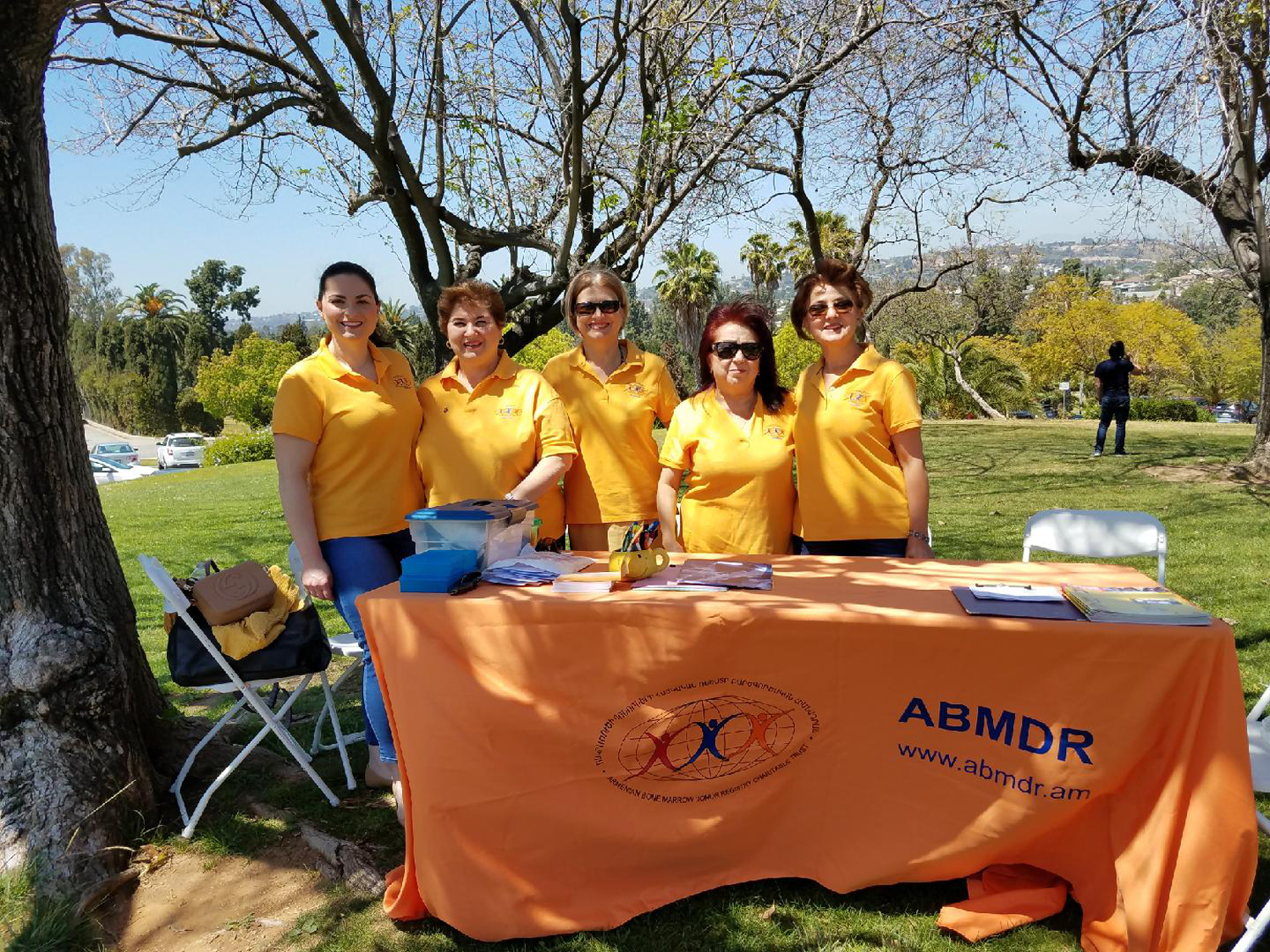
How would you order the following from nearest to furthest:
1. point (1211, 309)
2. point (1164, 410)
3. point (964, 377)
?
point (1164, 410)
point (964, 377)
point (1211, 309)

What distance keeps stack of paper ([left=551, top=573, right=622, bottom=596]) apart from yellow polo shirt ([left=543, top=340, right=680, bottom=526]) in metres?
0.76

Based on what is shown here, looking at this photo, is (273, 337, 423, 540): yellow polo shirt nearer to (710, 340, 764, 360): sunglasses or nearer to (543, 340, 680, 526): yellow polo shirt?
(543, 340, 680, 526): yellow polo shirt

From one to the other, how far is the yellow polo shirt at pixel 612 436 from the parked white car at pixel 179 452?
35.1 metres

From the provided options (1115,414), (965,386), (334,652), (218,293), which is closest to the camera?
(334,652)

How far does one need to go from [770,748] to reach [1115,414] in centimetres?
1344

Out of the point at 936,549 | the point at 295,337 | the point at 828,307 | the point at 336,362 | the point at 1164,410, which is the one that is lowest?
the point at 936,549

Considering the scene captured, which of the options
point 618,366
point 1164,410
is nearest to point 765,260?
point 1164,410

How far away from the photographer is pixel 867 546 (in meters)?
3.17

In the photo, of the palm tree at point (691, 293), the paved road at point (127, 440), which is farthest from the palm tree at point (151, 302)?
the palm tree at point (691, 293)

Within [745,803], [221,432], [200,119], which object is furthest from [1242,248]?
[221,432]

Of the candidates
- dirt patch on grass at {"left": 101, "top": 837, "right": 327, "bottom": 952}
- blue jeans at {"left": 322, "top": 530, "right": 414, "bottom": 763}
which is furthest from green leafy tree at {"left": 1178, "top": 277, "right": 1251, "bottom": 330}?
dirt patch on grass at {"left": 101, "top": 837, "right": 327, "bottom": 952}

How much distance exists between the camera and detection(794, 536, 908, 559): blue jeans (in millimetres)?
3156

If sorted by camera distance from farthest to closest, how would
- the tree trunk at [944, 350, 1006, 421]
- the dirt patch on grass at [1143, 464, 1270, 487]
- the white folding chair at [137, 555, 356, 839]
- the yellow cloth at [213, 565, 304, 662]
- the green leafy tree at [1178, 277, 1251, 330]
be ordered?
the green leafy tree at [1178, 277, 1251, 330] → the tree trunk at [944, 350, 1006, 421] → the dirt patch on grass at [1143, 464, 1270, 487] → the yellow cloth at [213, 565, 304, 662] → the white folding chair at [137, 555, 356, 839]

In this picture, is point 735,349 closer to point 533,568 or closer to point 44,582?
point 533,568
